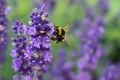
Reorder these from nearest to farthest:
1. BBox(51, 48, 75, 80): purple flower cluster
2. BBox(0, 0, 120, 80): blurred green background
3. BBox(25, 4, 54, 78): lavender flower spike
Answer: BBox(25, 4, 54, 78): lavender flower spike, BBox(51, 48, 75, 80): purple flower cluster, BBox(0, 0, 120, 80): blurred green background

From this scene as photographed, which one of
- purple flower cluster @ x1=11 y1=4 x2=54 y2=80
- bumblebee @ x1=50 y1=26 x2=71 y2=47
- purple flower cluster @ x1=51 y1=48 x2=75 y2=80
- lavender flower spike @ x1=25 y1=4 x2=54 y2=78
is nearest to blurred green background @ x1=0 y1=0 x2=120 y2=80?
purple flower cluster @ x1=51 y1=48 x2=75 y2=80

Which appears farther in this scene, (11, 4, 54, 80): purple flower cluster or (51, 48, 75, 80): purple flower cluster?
(51, 48, 75, 80): purple flower cluster

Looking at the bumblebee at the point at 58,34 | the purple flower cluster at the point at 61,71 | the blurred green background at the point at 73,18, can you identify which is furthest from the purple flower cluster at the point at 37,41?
the blurred green background at the point at 73,18

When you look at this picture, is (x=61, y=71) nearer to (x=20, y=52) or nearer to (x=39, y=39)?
(x=20, y=52)

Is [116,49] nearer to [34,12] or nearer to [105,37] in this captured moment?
[105,37]

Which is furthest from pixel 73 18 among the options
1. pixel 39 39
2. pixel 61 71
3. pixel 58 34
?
pixel 39 39

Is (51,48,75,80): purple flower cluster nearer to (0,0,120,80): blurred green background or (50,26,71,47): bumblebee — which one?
(0,0,120,80): blurred green background

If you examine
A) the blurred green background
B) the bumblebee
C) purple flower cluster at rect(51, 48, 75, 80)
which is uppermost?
the blurred green background
